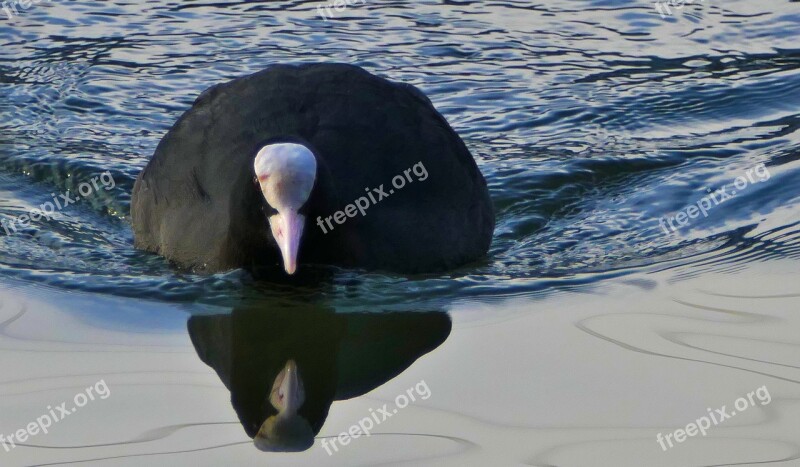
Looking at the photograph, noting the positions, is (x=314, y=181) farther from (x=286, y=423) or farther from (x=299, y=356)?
(x=286, y=423)

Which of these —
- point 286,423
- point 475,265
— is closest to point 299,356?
point 286,423

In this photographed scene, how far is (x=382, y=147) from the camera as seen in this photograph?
20.6 ft

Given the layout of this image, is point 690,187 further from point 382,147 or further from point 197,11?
point 197,11

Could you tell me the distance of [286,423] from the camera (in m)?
4.76

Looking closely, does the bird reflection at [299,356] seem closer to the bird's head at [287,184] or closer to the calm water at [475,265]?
the calm water at [475,265]

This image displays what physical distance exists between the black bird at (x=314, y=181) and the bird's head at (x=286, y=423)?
2.00 ft

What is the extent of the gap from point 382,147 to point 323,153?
30cm

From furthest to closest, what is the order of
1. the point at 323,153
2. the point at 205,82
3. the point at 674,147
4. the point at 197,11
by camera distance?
the point at 197,11 < the point at 205,82 < the point at 674,147 < the point at 323,153

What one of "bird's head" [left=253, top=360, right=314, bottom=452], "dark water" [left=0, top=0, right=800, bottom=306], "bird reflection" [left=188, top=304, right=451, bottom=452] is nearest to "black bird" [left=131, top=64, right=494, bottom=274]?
"dark water" [left=0, top=0, right=800, bottom=306]

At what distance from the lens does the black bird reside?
18.7 feet

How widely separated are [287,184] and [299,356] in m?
0.67

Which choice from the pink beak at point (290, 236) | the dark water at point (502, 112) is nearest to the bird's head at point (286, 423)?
the pink beak at point (290, 236)

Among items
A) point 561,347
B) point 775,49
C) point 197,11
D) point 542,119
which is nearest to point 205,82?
point 197,11

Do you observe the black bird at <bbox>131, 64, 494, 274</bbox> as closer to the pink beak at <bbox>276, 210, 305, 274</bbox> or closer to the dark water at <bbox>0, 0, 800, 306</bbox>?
the pink beak at <bbox>276, 210, 305, 274</bbox>
